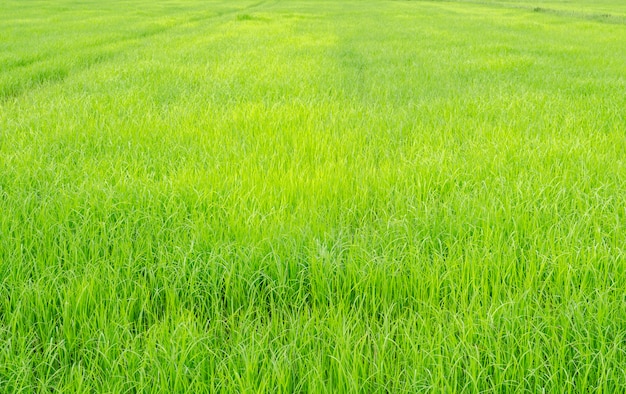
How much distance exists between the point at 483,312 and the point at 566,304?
0.32 meters

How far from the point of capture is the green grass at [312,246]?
1612 millimetres

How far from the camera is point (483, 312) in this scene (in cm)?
187

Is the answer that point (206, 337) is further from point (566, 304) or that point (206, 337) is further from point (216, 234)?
point (566, 304)

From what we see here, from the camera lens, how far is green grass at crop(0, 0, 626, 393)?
1612mm

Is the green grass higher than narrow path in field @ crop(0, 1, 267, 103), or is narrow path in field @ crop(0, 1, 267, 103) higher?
narrow path in field @ crop(0, 1, 267, 103)

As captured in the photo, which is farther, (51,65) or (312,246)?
(51,65)

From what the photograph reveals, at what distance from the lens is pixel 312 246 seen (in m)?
2.27

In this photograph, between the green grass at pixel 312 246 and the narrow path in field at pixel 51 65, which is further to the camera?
the narrow path in field at pixel 51 65

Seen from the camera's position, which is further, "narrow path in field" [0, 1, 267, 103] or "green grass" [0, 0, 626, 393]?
"narrow path in field" [0, 1, 267, 103]

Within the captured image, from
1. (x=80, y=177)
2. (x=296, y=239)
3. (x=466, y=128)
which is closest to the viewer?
(x=296, y=239)

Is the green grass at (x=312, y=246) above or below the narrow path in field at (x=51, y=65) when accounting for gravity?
below

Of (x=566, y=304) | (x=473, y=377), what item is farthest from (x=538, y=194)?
(x=473, y=377)

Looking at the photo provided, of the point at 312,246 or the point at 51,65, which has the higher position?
the point at 51,65

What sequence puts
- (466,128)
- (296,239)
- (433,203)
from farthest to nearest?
1. (466,128)
2. (433,203)
3. (296,239)
